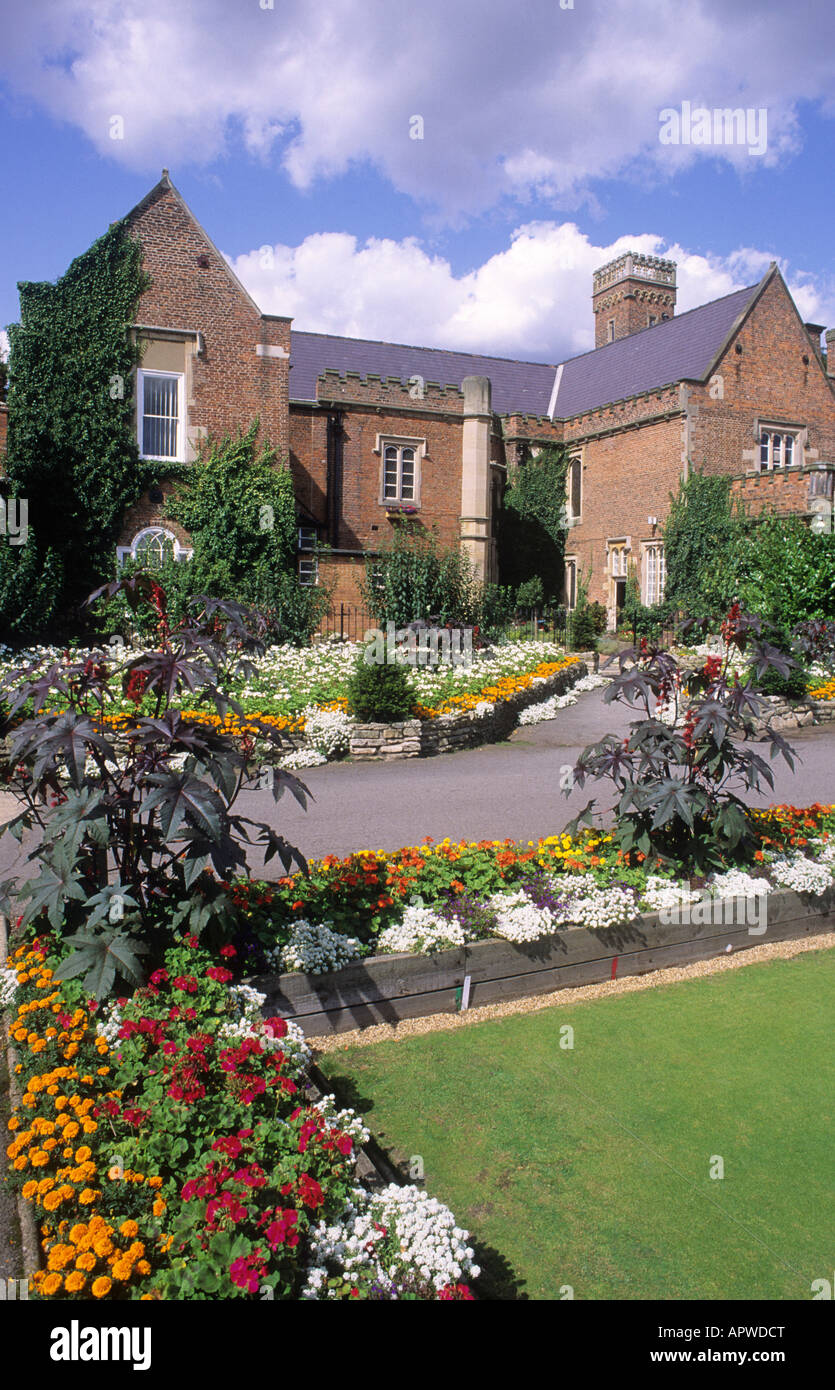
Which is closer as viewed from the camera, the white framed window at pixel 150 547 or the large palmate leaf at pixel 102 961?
the large palmate leaf at pixel 102 961

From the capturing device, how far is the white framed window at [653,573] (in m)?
32.0

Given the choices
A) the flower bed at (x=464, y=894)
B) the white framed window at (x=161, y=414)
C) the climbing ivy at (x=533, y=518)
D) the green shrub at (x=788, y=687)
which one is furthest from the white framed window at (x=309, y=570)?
the flower bed at (x=464, y=894)

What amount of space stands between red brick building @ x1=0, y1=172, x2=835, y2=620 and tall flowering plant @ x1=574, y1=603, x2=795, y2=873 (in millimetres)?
18436

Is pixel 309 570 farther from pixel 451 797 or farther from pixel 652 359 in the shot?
pixel 652 359

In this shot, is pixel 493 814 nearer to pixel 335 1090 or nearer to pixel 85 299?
pixel 335 1090

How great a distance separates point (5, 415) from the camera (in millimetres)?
21078

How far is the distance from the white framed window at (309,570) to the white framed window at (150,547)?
10.9ft

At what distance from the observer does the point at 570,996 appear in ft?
21.1

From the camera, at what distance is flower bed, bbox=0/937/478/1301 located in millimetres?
3154

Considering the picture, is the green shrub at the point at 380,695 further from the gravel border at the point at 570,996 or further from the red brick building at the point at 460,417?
the red brick building at the point at 460,417

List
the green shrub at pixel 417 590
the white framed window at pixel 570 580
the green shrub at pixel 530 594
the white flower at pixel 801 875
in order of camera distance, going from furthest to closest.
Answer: the white framed window at pixel 570 580
the green shrub at pixel 530 594
the green shrub at pixel 417 590
the white flower at pixel 801 875

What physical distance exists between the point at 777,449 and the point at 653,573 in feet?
19.9

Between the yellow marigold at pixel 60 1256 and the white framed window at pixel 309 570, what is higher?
the white framed window at pixel 309 570

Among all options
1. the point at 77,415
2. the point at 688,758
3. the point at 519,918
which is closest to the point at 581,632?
the point at 77,415
